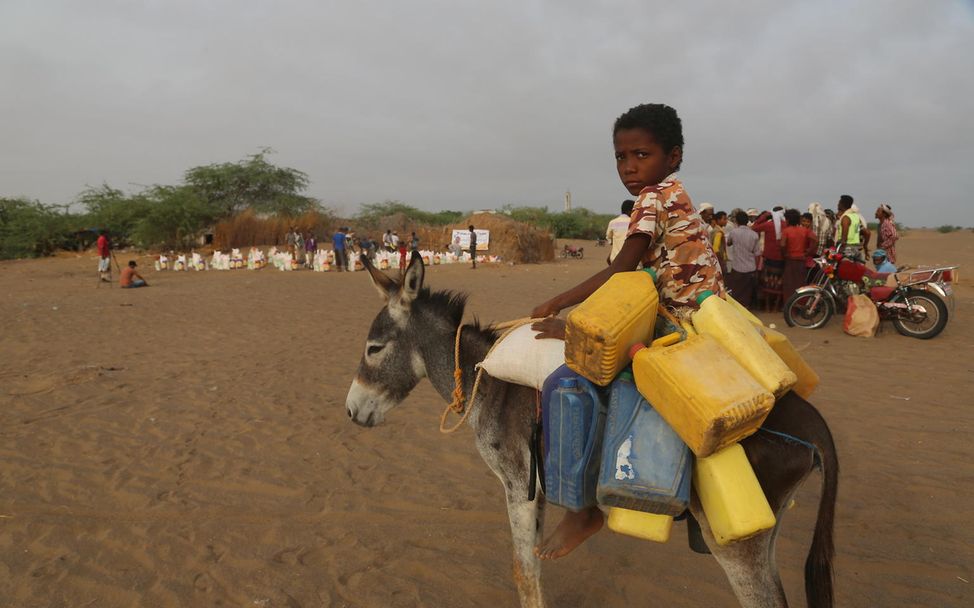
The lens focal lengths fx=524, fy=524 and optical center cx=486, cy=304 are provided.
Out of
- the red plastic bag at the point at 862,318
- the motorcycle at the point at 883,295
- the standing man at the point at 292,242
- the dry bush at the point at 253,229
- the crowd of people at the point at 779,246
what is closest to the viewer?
the motorcycle at the point at 883,295

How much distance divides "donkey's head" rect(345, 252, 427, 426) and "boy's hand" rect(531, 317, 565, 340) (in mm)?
894

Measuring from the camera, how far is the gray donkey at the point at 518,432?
6.75 feet

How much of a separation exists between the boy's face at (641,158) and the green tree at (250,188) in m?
40.8

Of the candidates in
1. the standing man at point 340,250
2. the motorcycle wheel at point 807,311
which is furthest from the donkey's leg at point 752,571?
the standing man at point 340,250

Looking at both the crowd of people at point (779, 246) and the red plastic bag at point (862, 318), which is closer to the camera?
the red plastic bag at point (862, 318)

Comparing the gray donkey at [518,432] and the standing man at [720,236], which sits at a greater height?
the standing man at [720,236]

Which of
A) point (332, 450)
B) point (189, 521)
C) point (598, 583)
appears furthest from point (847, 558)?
point (189, 521)

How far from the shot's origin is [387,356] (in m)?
3.16

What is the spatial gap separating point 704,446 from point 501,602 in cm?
211

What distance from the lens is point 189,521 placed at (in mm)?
4129

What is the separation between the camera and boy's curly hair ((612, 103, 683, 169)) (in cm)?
252

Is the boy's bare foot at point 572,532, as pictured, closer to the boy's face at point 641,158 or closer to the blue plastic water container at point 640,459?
the blue plastic water container at point 640,459

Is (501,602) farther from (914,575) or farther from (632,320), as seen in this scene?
(914,575)

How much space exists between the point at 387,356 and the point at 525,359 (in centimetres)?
109
